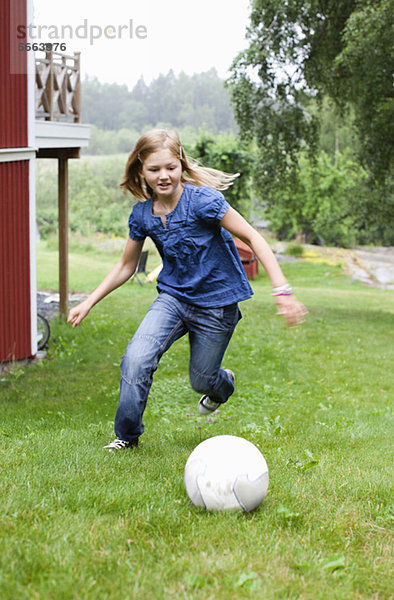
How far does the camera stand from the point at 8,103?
10203 mm

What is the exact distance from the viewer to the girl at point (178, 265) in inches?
169

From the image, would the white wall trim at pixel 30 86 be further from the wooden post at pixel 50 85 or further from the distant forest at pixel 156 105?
the distant forest at pixel 156 105

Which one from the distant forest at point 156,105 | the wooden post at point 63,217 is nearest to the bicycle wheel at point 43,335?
the wooden post at point 63,217

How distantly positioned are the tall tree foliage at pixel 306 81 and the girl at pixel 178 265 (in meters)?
11.6

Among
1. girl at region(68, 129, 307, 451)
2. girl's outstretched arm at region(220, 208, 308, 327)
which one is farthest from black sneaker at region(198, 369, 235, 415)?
girl's outstretched arm at region(220, 208, 308, 327)

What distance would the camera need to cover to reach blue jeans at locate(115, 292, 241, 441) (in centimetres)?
422

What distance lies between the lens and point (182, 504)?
3.65m

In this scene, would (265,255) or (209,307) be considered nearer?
(265,255)

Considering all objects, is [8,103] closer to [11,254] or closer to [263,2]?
[11,254]

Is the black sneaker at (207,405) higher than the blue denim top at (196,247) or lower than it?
lower

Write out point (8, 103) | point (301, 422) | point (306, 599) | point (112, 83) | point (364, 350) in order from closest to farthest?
1. point (306, 599)
2. point (301, 422)
3. point (8, 103)
4. point (364, 350)
5. point (112, 83)

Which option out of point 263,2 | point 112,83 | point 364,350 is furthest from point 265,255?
point 112,83

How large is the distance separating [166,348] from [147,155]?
4.38 ft

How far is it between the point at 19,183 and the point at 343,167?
117ft
